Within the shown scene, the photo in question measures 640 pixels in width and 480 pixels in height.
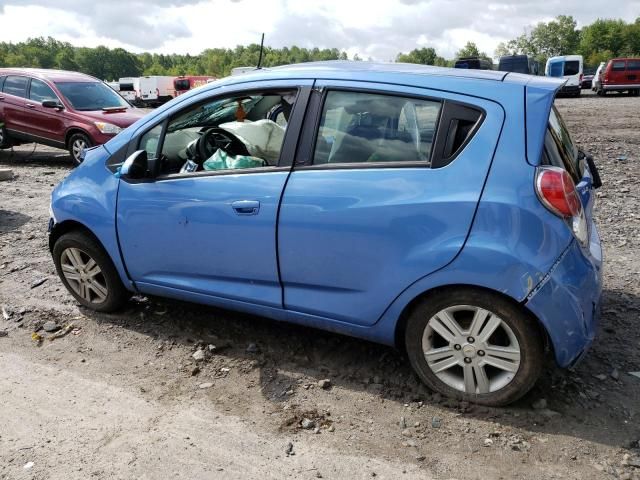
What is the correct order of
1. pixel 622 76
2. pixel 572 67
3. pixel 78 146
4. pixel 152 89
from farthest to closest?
pixel 152 89
pixel 572 67
pixel 622 76
pixel 78 146

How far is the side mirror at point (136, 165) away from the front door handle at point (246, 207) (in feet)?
2.40

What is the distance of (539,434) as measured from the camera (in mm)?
2758

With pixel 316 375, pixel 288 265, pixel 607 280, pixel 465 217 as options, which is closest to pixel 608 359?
pixel 607 280

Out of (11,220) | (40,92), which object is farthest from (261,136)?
(40,92)

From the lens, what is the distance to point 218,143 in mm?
3838

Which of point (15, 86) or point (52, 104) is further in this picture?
point (15, 86)

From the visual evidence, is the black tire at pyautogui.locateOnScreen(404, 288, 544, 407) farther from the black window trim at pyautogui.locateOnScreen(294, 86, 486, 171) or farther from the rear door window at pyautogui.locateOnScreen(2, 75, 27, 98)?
the rear door window at pyautogui.locateOnScreen(2, 75, 27, 98)

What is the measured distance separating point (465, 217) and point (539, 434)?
3.71 feet

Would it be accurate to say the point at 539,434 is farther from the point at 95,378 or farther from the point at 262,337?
the point at 95,378

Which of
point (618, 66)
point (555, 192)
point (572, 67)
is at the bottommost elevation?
point (555, 192)

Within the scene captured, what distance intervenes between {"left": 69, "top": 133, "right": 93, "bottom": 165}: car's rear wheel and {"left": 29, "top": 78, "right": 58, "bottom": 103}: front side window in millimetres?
1001

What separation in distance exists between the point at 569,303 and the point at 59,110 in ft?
33.9

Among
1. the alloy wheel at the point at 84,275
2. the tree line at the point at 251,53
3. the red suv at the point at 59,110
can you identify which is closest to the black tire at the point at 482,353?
the alloy wheel at the point at 84,275

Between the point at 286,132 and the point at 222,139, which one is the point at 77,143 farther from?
the point at 286,132
